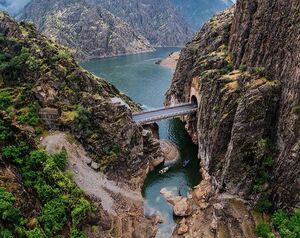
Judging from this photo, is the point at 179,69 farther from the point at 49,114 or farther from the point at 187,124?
the point at 49,114

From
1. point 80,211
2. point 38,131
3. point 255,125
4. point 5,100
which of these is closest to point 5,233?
point 80,211

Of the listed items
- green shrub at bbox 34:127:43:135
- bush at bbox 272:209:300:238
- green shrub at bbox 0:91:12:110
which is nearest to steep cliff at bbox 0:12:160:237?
green shrub at bbox 0:91:12:110

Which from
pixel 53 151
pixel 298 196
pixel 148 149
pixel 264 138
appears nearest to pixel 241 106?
pixel 264 138

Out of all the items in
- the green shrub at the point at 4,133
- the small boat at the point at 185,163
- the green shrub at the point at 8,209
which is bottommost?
the small boat at the point at 185,163

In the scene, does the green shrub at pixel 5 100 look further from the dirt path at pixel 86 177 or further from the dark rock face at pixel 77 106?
the dirt path at pixel 86 177

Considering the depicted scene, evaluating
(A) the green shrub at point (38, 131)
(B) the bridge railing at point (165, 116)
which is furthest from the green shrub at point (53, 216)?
(B) the bridge railing at point (165, 116)

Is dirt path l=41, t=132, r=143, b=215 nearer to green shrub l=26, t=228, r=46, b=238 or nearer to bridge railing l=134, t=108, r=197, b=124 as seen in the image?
green shrub l=26, t=228, r=46, b=238

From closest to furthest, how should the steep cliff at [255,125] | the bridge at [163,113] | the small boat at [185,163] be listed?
the steep cliff at [255,125] < the small boat at [185,163] < the bridge at [163,113]
